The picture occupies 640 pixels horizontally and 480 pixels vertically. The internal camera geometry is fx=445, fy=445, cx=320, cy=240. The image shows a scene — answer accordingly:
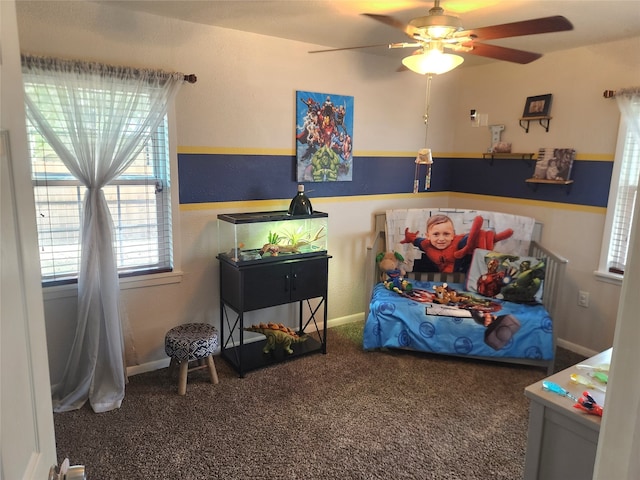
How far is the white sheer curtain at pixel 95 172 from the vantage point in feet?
8.09

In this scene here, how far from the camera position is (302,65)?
335cm

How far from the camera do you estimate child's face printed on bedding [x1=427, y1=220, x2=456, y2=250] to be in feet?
12.6

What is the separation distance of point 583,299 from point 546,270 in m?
0.45

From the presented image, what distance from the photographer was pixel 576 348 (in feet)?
11.5

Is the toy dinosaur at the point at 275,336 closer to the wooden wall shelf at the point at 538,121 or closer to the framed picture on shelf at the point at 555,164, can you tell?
the framed picture on shelf at the point at 555,164

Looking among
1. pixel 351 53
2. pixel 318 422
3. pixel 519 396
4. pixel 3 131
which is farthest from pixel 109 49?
pixel 519 396

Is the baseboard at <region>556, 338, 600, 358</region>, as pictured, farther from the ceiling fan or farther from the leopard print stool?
the leopard print stool

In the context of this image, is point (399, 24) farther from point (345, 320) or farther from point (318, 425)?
point (345, 320)

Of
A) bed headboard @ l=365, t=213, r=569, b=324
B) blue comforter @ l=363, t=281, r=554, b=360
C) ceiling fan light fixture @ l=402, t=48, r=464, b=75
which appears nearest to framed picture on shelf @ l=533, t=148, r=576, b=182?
bed headboard @ l=365, t=213, r=569, b=324

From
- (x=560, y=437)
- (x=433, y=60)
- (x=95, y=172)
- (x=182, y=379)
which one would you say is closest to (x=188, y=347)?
(x=182, y=379)

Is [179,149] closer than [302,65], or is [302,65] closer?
[179,149]

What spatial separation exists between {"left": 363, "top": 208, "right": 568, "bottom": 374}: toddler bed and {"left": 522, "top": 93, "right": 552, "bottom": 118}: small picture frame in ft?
2.76

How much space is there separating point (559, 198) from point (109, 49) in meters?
3.38

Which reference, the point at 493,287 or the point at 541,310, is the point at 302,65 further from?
the point at 541,310
